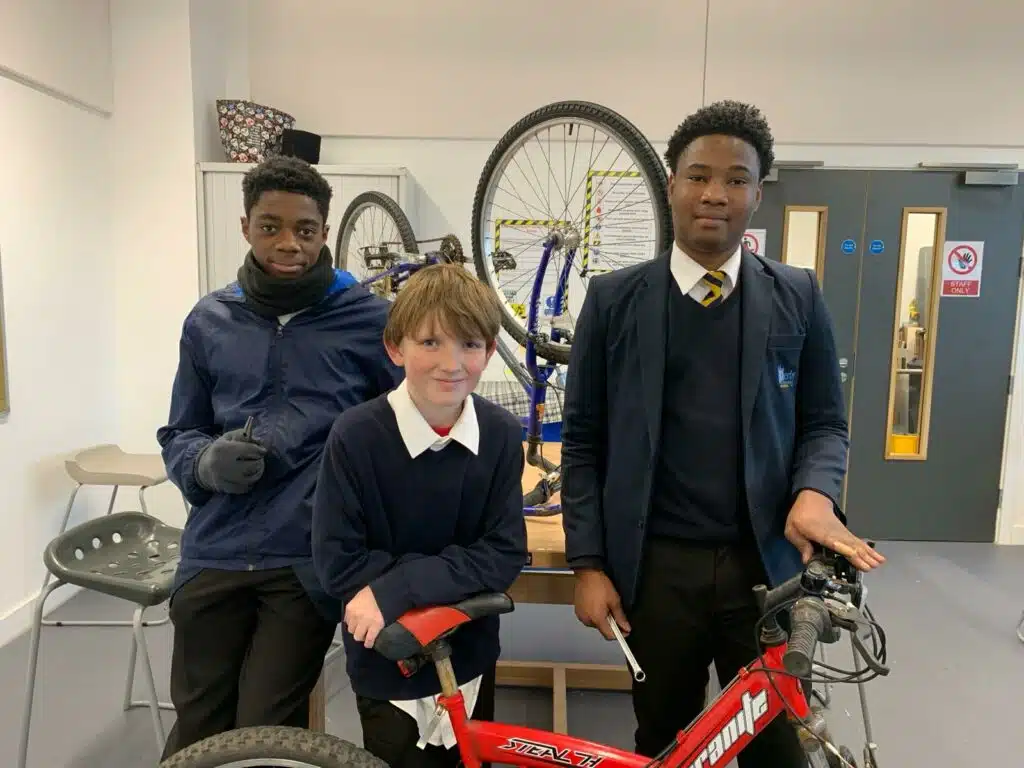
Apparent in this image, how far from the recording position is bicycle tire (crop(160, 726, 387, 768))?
3.46 feet

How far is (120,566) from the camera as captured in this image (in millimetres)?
1830

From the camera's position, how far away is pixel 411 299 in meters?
1.05

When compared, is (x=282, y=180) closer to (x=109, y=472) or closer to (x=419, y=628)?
(x=419, y=628)

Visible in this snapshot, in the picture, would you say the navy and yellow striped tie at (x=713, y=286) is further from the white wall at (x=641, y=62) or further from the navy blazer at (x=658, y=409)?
the white wall at (x=641, y=62)

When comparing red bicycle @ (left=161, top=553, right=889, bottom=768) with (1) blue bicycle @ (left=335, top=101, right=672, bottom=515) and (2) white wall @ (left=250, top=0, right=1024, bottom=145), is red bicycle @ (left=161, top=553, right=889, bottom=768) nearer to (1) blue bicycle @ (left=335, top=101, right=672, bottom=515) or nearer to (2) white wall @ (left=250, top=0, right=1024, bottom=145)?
(1) blue bicycle @ (left=335, top=101, right=672, bottom=515)

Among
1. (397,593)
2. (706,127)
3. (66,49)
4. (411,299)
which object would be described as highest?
(66,49)

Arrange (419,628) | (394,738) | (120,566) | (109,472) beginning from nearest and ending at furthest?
(419,628)
(394,738)
(120,566)
(109,472)

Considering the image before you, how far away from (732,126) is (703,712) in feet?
3.04

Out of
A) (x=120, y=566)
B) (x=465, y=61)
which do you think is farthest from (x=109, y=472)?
(x=465, y=61)

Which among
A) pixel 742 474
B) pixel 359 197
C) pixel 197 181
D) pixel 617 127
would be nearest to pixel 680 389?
pixel 742 474

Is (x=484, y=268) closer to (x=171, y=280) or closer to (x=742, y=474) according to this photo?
(x=742, y=474)

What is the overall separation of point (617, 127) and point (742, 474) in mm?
862

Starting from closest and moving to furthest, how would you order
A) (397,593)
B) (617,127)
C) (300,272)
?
1. (397,593)
2. (300,272)
3. (617,127)

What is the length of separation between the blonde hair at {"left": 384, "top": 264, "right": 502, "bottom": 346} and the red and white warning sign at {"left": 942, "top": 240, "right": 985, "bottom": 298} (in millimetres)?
3633
